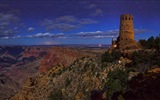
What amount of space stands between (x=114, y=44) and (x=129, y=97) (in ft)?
105

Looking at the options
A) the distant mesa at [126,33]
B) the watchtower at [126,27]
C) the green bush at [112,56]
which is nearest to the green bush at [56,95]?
the green bush at [112,56]

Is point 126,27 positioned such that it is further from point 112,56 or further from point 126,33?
point 112,56

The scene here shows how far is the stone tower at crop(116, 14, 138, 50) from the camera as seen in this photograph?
4397cm

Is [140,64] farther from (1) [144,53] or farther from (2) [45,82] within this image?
(2) [45,82]

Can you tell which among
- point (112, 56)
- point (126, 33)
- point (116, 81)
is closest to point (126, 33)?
point (126, 33)

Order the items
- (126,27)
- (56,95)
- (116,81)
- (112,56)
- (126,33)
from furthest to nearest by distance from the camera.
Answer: (56,95)
(126,33)
(126,27)
(112,56)
(116,81)

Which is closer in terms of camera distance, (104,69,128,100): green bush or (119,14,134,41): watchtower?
(104,69,128,100): green bush

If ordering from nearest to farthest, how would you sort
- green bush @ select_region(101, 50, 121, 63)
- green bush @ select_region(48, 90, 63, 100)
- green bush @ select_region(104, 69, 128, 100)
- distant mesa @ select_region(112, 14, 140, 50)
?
1. green bush @ select_region(104, 69, 128, 100)
2. green bush @ select_region(101, 50, 121, 63)
3. distant mesa @ select_region(112, 14, 140, 50)
4. green bush @ select_region(48, 90, 63, 100)

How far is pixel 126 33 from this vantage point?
44.5 m

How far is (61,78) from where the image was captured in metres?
51.6

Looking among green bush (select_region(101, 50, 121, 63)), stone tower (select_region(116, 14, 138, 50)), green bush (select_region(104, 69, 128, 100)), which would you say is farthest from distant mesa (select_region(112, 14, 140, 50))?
green bush (select_region(104, 69, 128, 100))

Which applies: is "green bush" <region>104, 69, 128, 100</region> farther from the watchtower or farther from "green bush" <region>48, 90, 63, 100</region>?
"green bush" <region>48, 90, 63, 100</region>

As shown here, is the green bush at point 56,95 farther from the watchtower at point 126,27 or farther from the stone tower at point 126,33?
the watchtower at point 126,27

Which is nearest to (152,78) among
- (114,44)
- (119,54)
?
(119,54)
